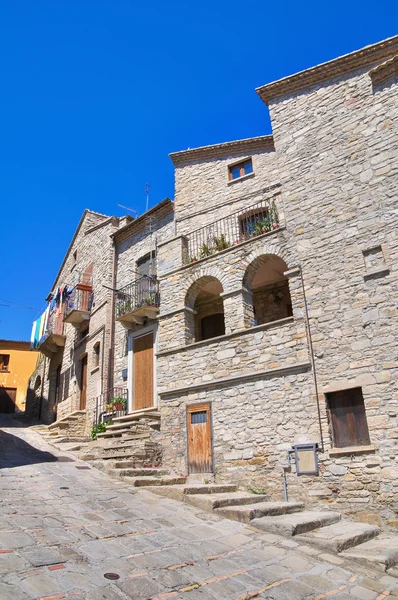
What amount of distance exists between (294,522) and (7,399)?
1035 inches

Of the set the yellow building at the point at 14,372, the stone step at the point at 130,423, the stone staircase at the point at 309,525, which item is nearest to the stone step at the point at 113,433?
the stone step at the point at 130,423

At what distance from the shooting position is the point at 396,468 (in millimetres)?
8148

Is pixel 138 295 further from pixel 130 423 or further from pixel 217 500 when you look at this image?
pixel 217 500

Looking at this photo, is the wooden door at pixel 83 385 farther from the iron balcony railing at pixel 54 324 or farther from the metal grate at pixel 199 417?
the metal grate at pixel 199 417

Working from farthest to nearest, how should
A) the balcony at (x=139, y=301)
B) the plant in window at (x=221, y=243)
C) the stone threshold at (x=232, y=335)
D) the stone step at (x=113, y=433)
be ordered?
the balcony at (x=139, y=301) < the plant in window at (x=221, y=243) < the stone step at (x=113, y=433) < the stone threshold at (x=232, y=335)

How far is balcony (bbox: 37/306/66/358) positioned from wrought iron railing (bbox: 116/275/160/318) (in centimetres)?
580

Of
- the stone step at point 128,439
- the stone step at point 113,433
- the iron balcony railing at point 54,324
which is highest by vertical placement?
the iron balcony railing at point 54,324

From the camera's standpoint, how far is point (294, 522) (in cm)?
703

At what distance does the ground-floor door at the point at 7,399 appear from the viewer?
2909cm

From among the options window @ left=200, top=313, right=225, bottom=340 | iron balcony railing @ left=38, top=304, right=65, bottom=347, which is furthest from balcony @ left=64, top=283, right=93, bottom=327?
window @ left=200, top=313, right=225, bottom=340

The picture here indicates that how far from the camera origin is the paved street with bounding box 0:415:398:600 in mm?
4754

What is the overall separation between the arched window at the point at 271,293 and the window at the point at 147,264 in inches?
172

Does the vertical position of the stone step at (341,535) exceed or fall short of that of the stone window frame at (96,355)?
it falls short

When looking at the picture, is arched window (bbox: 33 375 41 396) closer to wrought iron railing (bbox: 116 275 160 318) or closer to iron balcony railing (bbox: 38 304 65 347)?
iron balcony railing (bbox: 38 304 65 347)
